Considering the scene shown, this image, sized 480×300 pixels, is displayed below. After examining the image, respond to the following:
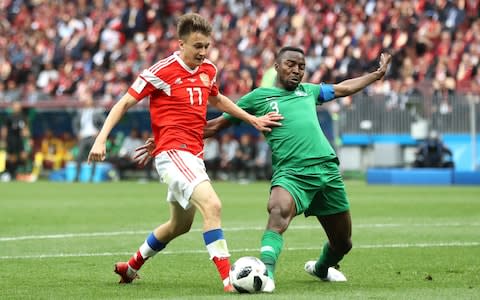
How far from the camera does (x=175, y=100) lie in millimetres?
9312

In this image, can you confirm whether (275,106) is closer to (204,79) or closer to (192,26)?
(204,79)

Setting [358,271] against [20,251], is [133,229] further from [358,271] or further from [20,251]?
[358,271]

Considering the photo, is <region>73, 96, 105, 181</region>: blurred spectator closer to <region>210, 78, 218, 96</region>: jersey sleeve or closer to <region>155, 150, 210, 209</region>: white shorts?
<region>210, 78, 218, 96</region>: jersey sleeve

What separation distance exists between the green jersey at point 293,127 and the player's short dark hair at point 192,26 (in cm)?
86

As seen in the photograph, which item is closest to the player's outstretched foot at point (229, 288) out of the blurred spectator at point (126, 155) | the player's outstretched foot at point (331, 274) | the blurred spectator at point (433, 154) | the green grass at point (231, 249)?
Answer: the green grass at point (231, 249)

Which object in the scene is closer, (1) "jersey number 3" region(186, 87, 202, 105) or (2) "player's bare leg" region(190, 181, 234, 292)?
(2) "player's bare leg" region(190, 181, 234, 292)

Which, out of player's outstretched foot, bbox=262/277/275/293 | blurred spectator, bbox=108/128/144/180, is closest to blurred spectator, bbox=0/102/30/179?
blurred spectator, bbox=108/128/144/180

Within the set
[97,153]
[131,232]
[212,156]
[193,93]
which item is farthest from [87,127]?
[97,153]

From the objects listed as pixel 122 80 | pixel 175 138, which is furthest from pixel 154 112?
pixel 122 80

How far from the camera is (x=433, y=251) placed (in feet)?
40.2

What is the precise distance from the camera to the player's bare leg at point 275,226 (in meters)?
8.71

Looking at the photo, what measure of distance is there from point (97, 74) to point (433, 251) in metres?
26.4

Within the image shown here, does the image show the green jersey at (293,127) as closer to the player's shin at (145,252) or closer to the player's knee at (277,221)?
the player's knee at (277,221)

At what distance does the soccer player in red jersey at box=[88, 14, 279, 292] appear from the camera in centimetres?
891
